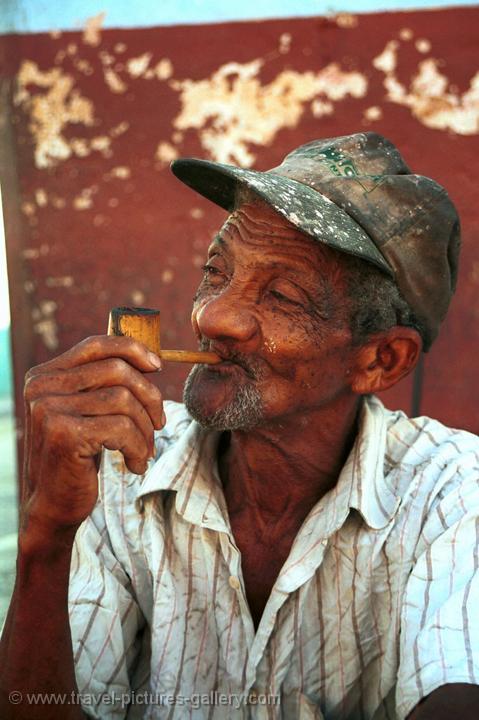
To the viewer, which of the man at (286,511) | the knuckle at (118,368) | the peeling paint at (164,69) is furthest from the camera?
the peeling paint at (164,69)

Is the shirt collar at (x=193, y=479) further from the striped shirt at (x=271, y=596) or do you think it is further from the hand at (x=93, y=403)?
the hand at (x=93, y=403)

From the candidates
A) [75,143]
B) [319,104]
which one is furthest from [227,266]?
[75,143]

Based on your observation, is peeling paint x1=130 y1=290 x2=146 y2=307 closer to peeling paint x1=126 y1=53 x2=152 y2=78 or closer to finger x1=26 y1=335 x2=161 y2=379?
peeling paint x1=126 y1=53 x2=152 y2=78

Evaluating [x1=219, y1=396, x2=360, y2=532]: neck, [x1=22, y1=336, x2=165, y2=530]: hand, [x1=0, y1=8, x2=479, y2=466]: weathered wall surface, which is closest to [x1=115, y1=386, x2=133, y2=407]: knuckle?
[x1=22, y1=336, x2=165, y2=530]: hand

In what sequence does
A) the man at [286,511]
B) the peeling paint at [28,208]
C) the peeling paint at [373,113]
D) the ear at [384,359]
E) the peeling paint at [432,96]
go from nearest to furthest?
the man at [286,511], the ear at [384,359], the peeling paint at [432,96], the peeling paint at [373,113], the peeling paint at [28,208]

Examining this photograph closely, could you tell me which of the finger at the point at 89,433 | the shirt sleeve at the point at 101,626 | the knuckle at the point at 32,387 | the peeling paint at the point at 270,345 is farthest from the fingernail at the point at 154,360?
the shirt sleeve at the point at 101,626

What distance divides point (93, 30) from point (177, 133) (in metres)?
0.66

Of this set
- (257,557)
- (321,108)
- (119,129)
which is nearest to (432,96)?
(321,108)

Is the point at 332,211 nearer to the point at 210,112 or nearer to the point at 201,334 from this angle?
the point at 201,334

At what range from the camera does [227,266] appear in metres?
2.21

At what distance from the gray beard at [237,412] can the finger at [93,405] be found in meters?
0.42

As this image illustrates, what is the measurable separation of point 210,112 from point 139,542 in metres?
2.59

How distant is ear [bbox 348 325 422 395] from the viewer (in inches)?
91.2

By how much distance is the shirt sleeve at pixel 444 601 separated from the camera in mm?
1765
